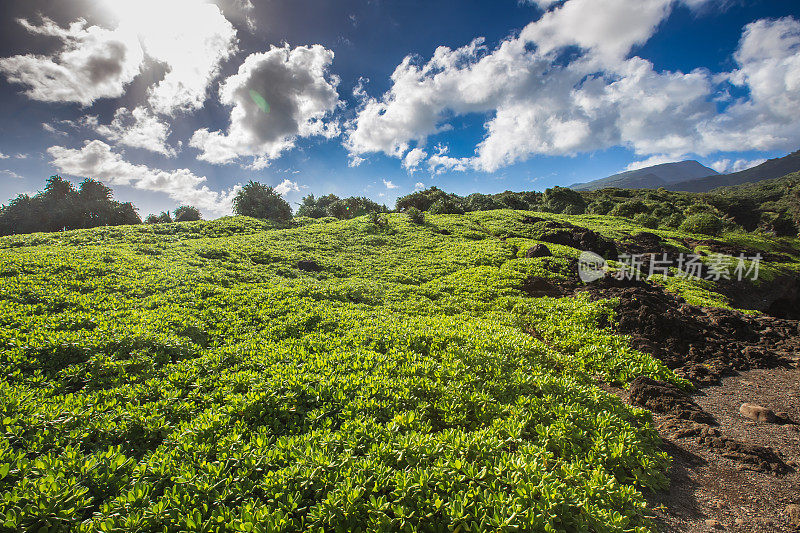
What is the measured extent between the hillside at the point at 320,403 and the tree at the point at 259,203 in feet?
111

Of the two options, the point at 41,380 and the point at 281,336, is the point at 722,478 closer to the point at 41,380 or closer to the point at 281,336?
the point at 281,336

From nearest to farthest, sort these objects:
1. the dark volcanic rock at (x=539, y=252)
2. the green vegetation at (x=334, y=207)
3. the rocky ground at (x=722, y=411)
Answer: the rocky ground at (x=722, y=411) → the dark volcanic rock at (x=539, y=252) → the green vegetation at (x=334, y=207)

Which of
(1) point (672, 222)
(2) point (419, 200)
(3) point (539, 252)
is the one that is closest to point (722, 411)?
(3) point (539, 252)

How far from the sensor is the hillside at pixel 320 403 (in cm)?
375

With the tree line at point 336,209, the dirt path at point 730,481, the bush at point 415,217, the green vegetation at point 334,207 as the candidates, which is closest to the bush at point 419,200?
the tree line at point 336,209

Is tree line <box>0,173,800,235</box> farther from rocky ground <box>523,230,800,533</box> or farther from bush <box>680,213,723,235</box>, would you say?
rocky ground <box>523,230,800,533</box>

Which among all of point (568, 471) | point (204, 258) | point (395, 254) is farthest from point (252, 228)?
point (568, 471)

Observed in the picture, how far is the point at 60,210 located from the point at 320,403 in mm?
60771

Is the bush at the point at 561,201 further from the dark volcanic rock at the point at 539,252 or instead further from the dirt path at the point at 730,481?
the dirt path at the point at 730,481

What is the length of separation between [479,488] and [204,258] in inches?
824

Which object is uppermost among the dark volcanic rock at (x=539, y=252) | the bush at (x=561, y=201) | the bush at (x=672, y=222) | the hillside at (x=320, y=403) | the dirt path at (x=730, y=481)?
the bush at (x=561, y=201)

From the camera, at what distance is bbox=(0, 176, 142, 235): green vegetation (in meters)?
41.1

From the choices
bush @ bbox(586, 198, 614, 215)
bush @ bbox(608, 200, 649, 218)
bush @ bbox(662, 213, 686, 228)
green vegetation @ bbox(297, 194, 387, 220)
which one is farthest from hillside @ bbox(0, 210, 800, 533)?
bush @ bbox(586, 198, 614, 215)

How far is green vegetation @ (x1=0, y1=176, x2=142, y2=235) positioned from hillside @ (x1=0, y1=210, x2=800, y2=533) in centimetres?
4177
